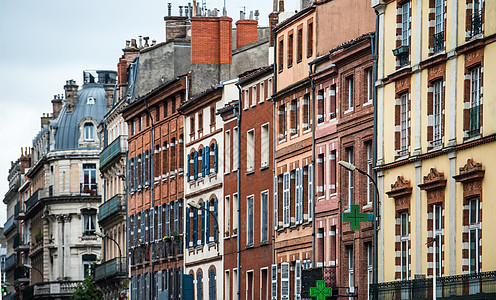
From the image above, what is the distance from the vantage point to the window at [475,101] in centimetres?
4738

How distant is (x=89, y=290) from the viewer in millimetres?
112875

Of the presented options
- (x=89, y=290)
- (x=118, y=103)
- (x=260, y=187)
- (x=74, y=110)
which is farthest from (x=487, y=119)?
(x=74, y=110)

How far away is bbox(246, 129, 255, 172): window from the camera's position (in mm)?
73706

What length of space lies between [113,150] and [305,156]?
42086 mm

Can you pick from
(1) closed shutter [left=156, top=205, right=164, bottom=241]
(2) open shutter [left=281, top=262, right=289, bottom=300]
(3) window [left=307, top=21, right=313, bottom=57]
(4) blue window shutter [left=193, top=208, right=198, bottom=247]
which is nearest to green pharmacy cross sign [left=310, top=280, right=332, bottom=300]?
(2) open shutter [left=281, top=262, right=289, bottom=300]

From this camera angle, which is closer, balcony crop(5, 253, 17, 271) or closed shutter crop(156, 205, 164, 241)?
closed shutter crop(156, 205, 164, 241)

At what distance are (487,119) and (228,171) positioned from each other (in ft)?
106

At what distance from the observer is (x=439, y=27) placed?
168 feet

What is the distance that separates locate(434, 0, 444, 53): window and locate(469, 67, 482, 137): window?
106 inches

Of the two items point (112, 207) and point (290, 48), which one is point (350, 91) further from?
point (112, 207)

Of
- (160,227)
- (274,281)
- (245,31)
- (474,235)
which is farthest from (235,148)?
(474,235)

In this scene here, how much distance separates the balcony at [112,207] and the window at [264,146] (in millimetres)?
31190

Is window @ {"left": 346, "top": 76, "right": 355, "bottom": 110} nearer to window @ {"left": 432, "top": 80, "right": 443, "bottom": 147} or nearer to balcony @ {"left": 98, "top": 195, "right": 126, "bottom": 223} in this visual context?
window @ {"left": 432, "top": 80, "right": 443, "bottom": 147}

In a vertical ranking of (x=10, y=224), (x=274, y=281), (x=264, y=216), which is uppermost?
(x=10, y=224)
